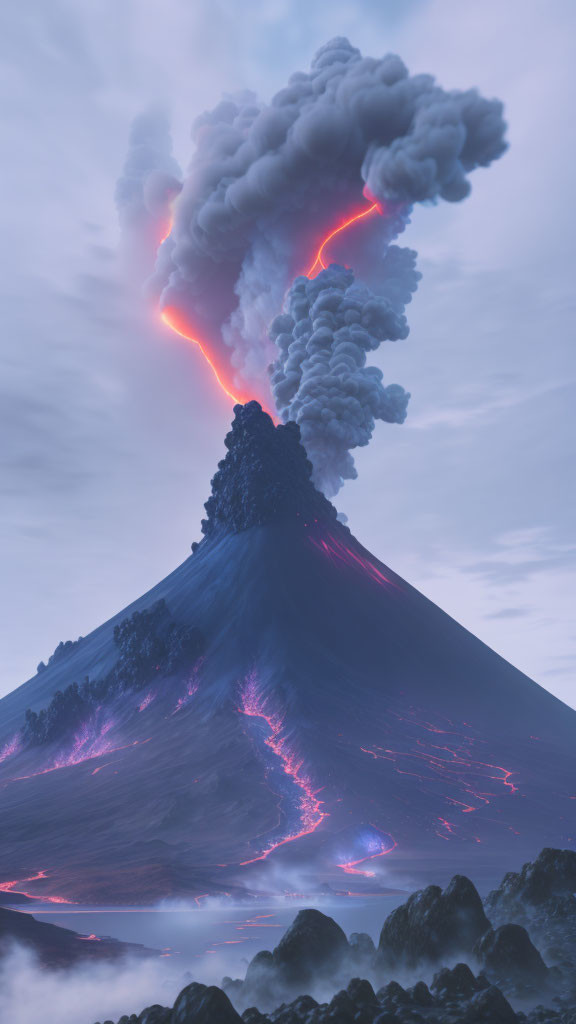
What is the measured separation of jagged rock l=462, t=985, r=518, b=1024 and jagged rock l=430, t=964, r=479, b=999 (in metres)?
1.47

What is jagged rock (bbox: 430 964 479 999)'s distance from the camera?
14805 millimetres

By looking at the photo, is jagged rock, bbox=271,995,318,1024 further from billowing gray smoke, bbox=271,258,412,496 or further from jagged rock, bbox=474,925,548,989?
billowing gray smoke, bbox=271,258,412,496

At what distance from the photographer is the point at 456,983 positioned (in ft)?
49.4

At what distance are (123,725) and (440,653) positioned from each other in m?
40.7

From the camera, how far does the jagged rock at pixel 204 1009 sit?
1330 centimetres

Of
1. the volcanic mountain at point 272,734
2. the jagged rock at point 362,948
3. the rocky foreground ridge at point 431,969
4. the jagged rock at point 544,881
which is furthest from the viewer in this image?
the volcanic mountain at point 272,734

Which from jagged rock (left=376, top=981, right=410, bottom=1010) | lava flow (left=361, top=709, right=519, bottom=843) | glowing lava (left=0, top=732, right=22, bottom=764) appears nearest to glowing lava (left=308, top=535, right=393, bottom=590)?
lava flow (left=361, top=709, right=519, bottom=843)

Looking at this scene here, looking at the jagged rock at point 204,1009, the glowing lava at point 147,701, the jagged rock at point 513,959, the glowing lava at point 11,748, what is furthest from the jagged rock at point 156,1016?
the glowing lava at point 11,748

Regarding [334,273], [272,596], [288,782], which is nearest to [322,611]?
[272,596]

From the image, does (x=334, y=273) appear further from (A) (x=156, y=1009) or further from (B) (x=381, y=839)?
(A) (x=156, y=1009)

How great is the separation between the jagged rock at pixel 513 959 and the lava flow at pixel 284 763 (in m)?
48.6

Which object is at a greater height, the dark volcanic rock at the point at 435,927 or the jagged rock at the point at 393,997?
the dark volcanic rock at the point at 435,927

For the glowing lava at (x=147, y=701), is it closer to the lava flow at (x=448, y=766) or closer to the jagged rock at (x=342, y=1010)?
the lava flow at (x=448, y=766)

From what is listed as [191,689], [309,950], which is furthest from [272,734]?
[309,950]
